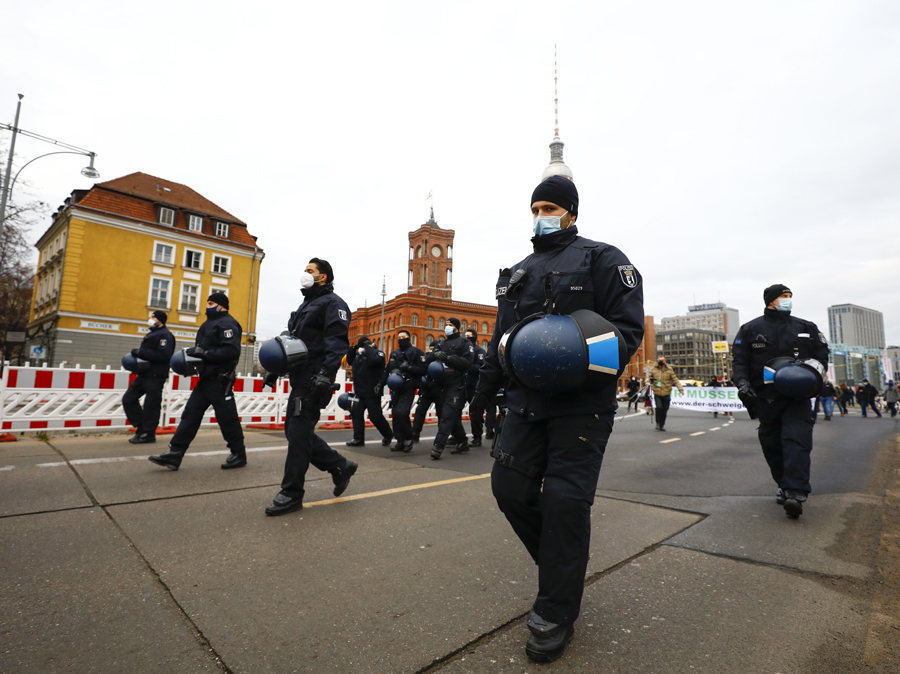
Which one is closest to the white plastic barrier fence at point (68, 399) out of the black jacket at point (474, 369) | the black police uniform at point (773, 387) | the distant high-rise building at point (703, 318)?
the black jacket at point (474, 369)

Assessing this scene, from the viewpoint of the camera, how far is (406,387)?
25.2ft

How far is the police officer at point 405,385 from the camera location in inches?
291

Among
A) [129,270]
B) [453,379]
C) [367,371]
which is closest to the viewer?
[453,379]

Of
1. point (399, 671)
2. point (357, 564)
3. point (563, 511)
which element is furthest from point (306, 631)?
point (563, 511)

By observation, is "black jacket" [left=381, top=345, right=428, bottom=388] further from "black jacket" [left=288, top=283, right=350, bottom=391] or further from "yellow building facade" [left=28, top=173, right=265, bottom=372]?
"yellow building facade" [left=28, top=173, right=265, bottom=372]

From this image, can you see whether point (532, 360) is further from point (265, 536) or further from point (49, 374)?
point (49, 374)

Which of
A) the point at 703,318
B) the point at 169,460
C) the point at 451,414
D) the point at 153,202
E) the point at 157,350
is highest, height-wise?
the point at 703,318

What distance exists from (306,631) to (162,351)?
6.72 meters

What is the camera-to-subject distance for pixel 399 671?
5.58 ft

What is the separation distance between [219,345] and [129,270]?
34015 millimetres

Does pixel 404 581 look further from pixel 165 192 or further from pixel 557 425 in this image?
pixel 165 192

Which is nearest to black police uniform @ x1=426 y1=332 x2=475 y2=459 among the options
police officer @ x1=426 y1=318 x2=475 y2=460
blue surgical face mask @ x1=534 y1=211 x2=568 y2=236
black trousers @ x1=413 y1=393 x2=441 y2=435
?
police officer @ x1=426 y1=318 x2=475 y2=460

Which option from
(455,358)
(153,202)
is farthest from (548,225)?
(153,202)

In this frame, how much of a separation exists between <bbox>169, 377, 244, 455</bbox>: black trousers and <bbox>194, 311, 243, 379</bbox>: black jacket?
0.43ft
